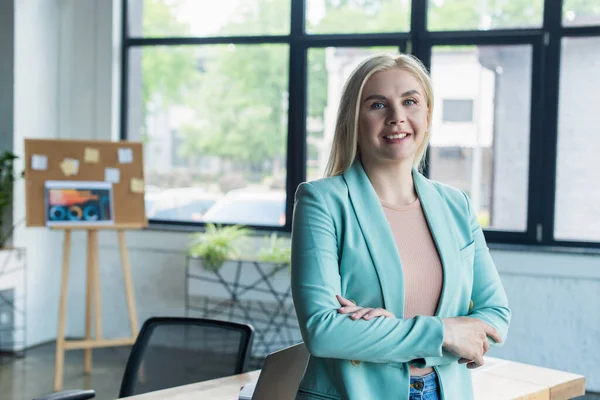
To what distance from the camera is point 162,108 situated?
237 inches

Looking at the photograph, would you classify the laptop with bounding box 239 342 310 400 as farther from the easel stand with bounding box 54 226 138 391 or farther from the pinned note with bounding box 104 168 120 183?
the pinned note with bounding box 104 168 120 183

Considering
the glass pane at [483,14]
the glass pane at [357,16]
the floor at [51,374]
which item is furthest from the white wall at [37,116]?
the glass pane at [483,14]

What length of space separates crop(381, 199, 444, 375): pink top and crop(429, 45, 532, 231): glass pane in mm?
3894

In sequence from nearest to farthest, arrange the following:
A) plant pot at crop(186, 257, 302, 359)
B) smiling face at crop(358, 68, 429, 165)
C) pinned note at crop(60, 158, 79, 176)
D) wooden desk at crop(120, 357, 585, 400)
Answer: smiling face at crop(358, 68, 429, 165) < wooden desk at crop(120, 357, 585, 400) < pinned note at crop(60, 158, 79, 176) < plant pot at crop(186, 257, 302, 359)

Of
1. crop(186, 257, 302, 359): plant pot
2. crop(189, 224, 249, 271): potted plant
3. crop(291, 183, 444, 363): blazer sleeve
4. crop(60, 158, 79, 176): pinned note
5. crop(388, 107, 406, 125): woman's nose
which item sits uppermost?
crop(388, 107, 406, 125): woman's nose

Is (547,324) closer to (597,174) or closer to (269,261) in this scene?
(597,174)

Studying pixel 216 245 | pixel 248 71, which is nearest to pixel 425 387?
pixel 216 245

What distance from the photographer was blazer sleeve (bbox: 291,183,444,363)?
1306 mm

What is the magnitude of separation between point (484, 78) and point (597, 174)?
98 cm

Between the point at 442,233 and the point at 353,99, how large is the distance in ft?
0.99

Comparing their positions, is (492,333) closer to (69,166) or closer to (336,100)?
(69,166)

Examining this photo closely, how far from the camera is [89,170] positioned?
505 centimetres

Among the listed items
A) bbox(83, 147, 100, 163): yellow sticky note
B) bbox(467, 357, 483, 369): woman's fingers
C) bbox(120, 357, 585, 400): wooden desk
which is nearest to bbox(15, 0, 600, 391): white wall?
bbox(83, 147, 100, 163): yellow sticky note

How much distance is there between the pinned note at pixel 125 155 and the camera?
5.15 meters
